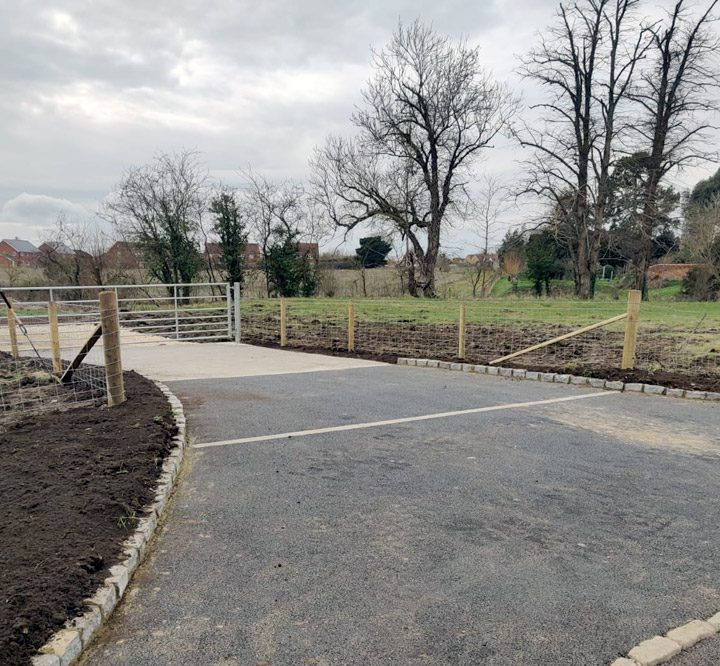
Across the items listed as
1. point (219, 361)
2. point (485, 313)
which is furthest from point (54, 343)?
point (485, 313)

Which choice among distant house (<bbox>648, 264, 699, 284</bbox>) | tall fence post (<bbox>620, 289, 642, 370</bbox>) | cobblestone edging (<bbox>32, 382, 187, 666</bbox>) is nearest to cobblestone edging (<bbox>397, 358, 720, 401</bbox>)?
tall fence post (<bbox>620, 289, 642, 370</bbox>)

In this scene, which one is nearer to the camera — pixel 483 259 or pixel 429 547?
pixel 429 547

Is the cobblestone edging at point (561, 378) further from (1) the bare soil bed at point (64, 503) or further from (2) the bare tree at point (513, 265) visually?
(2) the bare tree at point (513, 265)

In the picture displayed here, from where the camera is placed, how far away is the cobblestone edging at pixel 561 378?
6.74 metres

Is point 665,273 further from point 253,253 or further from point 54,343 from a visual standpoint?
point 54,343

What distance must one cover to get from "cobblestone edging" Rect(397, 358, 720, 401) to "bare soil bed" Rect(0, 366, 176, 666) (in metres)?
5.32

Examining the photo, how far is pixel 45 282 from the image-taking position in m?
26.4

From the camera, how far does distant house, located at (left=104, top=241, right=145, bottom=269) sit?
2673cm

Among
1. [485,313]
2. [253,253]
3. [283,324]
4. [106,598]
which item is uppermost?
[253,253]

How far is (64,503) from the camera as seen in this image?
9.92 feet

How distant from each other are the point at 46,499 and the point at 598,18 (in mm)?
29911

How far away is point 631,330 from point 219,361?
7191 millimetres

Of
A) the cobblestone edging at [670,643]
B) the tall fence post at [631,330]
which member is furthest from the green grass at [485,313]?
the cobblestone edging at [670,643]

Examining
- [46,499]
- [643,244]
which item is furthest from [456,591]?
[643,244]
